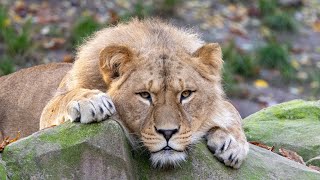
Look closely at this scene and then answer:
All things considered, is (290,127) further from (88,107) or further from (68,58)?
(68,58)

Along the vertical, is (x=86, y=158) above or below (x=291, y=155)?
above

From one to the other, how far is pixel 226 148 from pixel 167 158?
1.81 ft

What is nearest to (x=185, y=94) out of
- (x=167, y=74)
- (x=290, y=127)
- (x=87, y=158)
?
(x=167, y=74)

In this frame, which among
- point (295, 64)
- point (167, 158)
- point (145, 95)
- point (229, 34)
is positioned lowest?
point (295, 64)

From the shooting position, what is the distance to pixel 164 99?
498 cm

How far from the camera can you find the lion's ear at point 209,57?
5.39 metres

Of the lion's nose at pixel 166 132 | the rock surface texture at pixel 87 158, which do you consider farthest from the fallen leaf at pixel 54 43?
the lion's nose at pixel 166 132

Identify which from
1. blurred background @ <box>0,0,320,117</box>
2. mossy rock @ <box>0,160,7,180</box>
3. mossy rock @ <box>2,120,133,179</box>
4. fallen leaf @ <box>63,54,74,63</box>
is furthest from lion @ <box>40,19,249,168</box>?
fallen leaf @ <box>63,54,74,63</box>

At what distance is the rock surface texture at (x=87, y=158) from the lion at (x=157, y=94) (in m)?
0.09

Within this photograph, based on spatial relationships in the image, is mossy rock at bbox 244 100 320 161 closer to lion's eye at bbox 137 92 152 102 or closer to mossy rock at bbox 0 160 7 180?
lion's eye at bbox 137 92 152 102

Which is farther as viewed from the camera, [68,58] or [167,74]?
[68,58]

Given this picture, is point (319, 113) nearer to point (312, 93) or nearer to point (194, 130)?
point (194, 130)

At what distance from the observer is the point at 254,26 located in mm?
14398

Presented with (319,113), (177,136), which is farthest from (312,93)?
(177,136)
